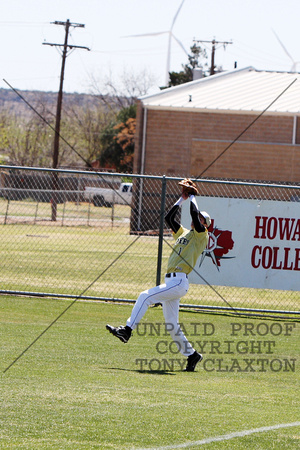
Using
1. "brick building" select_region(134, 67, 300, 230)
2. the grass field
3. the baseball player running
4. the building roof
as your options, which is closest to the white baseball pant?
the baseball player running

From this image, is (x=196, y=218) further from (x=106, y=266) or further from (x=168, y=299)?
(x=106, y=266)

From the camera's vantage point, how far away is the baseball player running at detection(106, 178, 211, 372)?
7.84 metres

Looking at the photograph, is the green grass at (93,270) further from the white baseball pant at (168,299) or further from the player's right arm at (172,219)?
the white baseball pant at (168,299)

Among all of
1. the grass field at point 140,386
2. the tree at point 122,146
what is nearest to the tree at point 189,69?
the tree at point 122,146

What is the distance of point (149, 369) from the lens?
26.0ft

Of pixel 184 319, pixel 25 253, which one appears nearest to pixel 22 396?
pixel 184 319

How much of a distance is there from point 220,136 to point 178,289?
29.1m

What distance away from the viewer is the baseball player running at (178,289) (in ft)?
25.7

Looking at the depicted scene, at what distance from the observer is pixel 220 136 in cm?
3634

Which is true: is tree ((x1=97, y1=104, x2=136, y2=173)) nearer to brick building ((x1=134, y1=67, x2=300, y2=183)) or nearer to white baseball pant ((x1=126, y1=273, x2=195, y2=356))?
brick building ((x1=134, y1=67, x2=300, y2=183))

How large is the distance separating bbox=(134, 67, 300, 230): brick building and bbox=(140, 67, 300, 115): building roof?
0.16ft

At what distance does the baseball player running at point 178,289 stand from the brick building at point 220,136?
2534 centimetres

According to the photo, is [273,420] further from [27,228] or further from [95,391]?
[27,228]

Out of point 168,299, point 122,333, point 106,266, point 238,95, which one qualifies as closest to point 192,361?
point 168,299
